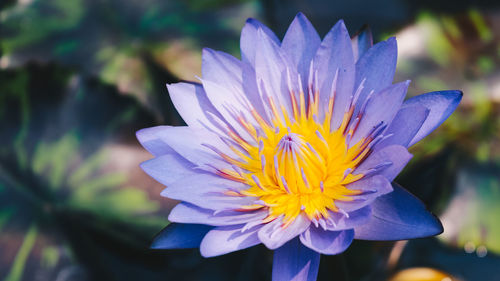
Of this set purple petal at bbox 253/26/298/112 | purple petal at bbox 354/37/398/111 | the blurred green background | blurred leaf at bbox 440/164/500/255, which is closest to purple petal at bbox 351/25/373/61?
purple petal at bbox 354/37/398/111

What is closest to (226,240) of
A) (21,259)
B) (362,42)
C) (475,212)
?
(362,42)

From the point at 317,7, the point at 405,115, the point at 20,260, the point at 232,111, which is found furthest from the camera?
the point at 317,7

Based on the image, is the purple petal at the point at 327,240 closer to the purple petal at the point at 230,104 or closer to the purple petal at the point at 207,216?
the purple petal at the point at 207,216

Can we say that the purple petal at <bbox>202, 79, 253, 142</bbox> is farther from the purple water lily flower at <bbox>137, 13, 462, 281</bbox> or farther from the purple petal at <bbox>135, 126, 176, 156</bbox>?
the purple petal at <bbox>135, 126, 176, 156</bbox>

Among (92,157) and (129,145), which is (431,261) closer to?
(129,145)

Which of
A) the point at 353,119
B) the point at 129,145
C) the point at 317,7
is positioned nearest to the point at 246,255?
the point at 129,145

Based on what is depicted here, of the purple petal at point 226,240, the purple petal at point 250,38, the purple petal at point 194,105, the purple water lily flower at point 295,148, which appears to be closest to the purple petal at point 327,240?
the purple water lily flower at point 295,148
